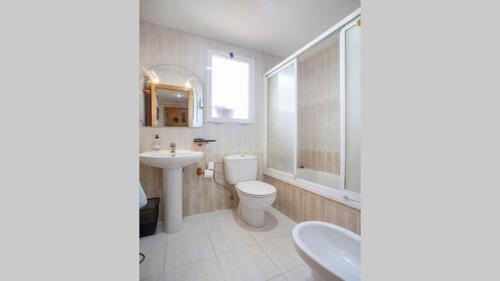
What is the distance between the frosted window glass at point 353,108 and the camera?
1.27 m

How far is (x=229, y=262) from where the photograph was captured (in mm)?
1265

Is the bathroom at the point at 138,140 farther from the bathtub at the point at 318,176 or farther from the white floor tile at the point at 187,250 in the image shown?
the bathtub at the point at 318,176

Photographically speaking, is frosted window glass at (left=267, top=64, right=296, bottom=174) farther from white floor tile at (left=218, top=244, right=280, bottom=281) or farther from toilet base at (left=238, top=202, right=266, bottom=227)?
white floor tile at (left=218, top=244, right=280, bottom=281)

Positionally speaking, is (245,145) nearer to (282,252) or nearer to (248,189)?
(248,189)

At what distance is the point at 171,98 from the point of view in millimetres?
1880

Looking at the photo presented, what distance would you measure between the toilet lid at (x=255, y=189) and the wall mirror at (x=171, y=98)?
886 millimetres

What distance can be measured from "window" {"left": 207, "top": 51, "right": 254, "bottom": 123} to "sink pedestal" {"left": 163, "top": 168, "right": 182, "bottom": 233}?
2.53 feet

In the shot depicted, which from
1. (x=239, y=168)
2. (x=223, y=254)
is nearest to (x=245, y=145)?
(x=239, y=168)

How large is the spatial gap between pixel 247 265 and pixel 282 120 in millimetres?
1554

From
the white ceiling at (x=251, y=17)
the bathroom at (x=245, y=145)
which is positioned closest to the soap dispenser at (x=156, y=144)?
the bathroom at (x=245, y=145)

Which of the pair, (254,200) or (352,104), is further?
(254,200)

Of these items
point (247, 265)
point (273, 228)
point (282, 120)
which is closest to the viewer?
point (247, 265)

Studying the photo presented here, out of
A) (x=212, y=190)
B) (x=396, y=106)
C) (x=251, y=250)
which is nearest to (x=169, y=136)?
(x=212, y=190)

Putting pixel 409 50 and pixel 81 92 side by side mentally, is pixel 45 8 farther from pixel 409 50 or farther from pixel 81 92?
pixel 409 50
